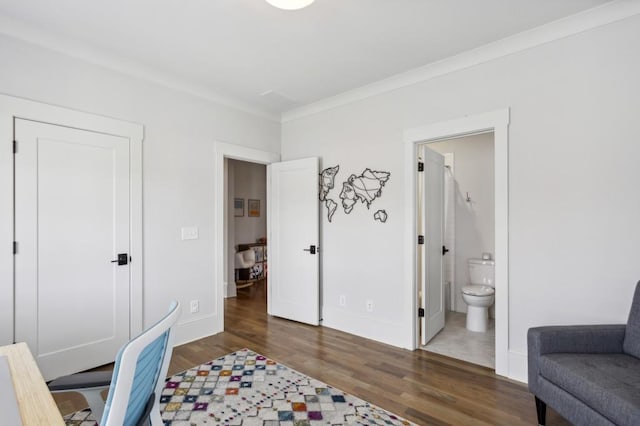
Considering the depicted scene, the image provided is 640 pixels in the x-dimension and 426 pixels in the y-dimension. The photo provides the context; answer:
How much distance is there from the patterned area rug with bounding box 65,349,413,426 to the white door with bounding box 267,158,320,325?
1240 millimetres

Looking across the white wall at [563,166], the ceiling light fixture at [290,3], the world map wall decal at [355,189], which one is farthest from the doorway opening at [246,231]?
the ceiling light fixture at [290,3]

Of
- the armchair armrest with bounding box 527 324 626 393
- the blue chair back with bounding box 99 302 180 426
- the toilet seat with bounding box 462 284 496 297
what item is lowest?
the toilet seat with bounding box 462 284 496 297

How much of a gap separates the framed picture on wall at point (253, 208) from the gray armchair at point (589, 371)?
18.1 feet

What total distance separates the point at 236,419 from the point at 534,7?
3326mm

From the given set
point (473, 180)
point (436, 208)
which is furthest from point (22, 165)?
point (473, 180)

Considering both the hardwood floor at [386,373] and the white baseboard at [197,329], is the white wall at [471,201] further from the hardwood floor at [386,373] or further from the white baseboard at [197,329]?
the white baseboard at [197,329]

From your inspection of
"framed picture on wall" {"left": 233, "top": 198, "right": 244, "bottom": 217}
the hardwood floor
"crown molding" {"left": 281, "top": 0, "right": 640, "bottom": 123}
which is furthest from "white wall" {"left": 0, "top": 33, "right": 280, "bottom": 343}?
"framed picture on wall" {"left": 233, "top": 198, "right": 244, "bottom": 217}

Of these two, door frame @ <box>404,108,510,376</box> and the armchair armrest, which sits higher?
door frame @ <box>404,108,510,376</box>

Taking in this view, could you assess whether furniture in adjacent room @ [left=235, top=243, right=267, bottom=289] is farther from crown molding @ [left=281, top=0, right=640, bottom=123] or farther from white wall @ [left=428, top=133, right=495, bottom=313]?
white wall @ [left=428, top=133, right=495, bottom=313]

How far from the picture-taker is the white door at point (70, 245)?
2.51 m

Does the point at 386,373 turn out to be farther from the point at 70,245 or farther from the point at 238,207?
the point at 238,207

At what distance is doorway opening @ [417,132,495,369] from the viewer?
371cm

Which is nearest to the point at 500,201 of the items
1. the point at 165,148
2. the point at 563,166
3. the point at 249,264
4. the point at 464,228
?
the point at 563,166

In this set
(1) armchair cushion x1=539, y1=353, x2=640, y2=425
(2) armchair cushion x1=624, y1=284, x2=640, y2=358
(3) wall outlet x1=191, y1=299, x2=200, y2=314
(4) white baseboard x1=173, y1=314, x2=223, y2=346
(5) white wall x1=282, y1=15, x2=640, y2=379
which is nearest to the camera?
(1) armchair cushion x1=539, y1=353, x2=640, y2=425
